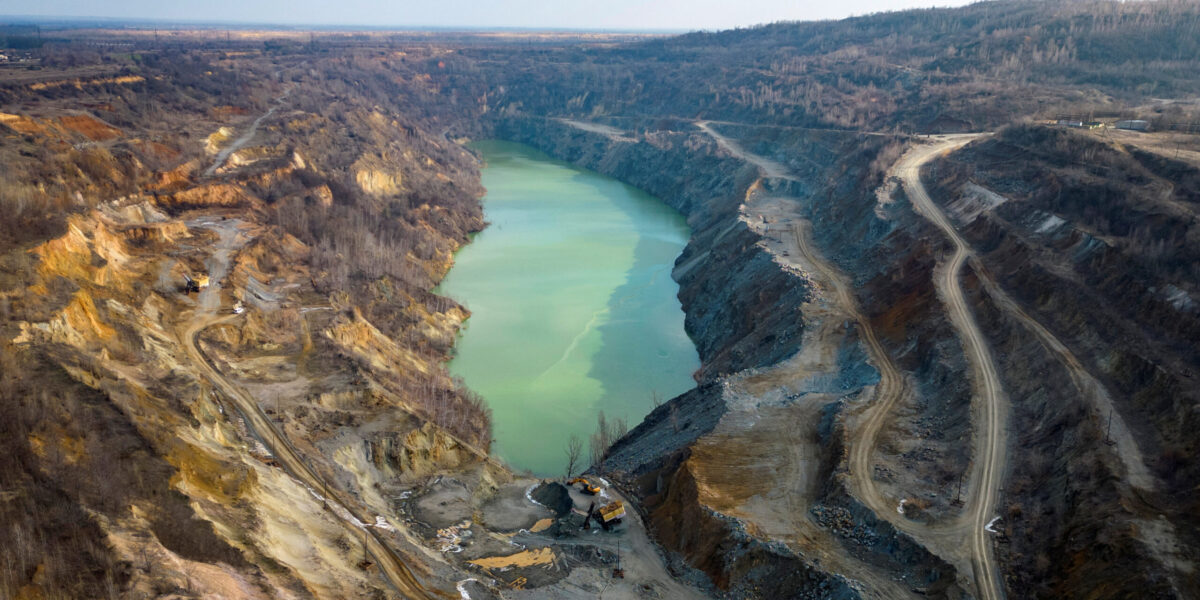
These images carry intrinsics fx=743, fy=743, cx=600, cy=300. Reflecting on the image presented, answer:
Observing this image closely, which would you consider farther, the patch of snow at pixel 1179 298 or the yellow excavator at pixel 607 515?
the patch of snow at pixel 1179 298

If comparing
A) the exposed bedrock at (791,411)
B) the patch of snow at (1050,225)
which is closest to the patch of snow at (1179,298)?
the exposed bedrock at (791,411)

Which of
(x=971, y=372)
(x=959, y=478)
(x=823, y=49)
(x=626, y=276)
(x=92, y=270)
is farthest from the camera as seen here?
(x=823, y=49)

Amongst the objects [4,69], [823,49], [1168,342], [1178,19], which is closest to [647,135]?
[823,49]

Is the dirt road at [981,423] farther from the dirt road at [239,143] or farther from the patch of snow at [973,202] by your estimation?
the dirt road at [239,143]

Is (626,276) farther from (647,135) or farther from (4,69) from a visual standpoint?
(4,69)

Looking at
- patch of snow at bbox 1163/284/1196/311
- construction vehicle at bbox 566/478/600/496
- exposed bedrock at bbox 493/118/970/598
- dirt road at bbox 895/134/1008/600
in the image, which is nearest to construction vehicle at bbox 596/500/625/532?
exposed bedrock at bbox 493/118/970/598

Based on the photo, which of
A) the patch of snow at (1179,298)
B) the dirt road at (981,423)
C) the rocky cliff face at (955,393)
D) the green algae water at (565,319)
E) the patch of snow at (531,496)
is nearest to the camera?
the dirt road at (981,423)

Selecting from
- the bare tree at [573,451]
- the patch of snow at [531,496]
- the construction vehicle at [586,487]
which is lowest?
the bare tree at [573,451]
